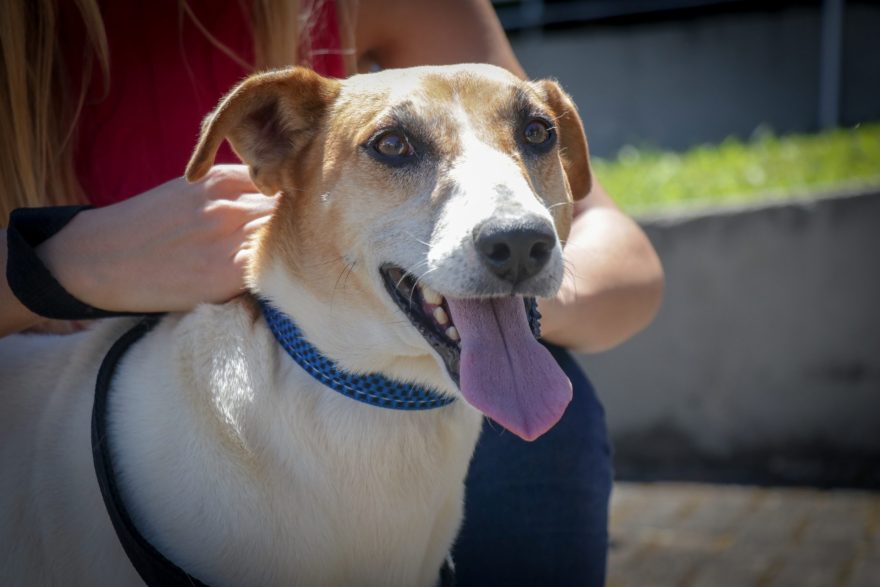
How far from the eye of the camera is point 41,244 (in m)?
2.32

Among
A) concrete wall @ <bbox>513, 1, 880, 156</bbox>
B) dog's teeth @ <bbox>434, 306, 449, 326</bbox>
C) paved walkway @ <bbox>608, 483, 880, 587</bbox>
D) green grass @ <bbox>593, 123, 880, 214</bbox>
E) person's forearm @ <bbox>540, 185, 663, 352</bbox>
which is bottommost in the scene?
concrete wall @ <bbox>513, 1, 880, 156</bbox>

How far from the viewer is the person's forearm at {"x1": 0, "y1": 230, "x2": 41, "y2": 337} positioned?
91.8 inches

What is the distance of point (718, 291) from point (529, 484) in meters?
2.98

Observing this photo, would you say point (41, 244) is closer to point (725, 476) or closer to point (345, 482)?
point (345, 482)

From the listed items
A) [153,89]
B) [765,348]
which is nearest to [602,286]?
[153,89]

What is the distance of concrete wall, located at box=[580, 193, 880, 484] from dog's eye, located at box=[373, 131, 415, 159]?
3.66 m

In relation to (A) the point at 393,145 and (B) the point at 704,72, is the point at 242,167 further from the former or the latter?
(B) the point at 704,72

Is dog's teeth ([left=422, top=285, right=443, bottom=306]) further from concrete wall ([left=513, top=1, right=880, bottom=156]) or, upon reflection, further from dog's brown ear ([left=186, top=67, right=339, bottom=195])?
concrete wall ([left=513, top=1, right=880, bottom=156])

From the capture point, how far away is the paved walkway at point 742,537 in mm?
4523

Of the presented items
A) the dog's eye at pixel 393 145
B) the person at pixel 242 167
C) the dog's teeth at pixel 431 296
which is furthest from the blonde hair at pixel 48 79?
the dog's teeth at pixel 431 296

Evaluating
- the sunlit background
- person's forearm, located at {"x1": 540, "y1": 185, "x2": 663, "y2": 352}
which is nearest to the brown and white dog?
person's forearm, located at {"x1": 540, "y1": 185, "x2": 663, "y2": 352}

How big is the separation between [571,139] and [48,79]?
134 centimetres

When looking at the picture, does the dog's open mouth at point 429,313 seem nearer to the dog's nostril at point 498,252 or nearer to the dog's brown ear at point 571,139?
the dog's nostril at point 498,252

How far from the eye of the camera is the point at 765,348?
5.54 meters
